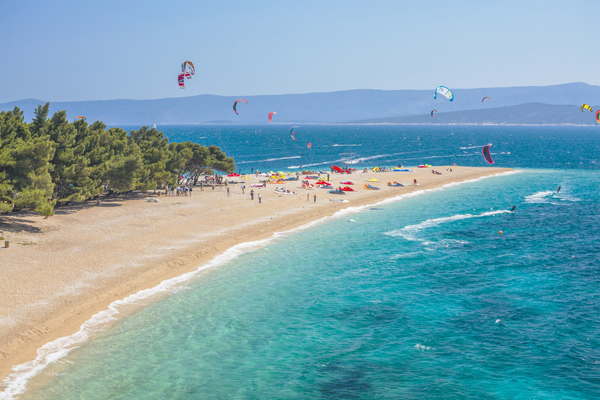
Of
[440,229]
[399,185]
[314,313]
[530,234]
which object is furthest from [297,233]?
[399,185]

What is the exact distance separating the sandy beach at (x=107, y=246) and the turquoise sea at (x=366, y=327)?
202 cm

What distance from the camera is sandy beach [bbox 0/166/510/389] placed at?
20.4 metres

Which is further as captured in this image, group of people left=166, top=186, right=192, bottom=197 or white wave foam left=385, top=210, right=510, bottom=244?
group of people left=166, top=186, right=192, bottom=197

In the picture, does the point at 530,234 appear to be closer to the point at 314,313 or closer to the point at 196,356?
the point at 314,313

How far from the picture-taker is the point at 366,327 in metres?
21.0

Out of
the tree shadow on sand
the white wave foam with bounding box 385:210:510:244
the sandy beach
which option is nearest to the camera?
the sandy beach

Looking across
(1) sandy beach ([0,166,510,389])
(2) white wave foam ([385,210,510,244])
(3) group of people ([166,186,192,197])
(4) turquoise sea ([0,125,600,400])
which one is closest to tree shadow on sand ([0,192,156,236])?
(1) sandy beach ([0,166,510,389])

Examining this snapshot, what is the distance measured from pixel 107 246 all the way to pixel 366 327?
1893 cm

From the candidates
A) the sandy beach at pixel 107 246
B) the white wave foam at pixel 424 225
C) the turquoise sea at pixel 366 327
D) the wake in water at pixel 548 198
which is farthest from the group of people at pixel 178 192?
the wake in water at pixel 548 198

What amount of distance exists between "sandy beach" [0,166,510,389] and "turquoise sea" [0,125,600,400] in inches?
79.6

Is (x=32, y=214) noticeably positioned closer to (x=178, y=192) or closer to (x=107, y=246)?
(x=107, y=246)

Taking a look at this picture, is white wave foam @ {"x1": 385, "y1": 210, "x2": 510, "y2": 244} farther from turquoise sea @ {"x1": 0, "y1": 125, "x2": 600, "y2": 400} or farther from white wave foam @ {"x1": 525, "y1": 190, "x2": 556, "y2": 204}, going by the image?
white wave foam @ {"x1": 525, "y1": 190, "x2": 556, "y2": 204}

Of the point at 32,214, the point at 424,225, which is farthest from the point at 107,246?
the point at 424,225

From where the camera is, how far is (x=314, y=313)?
22562mm
